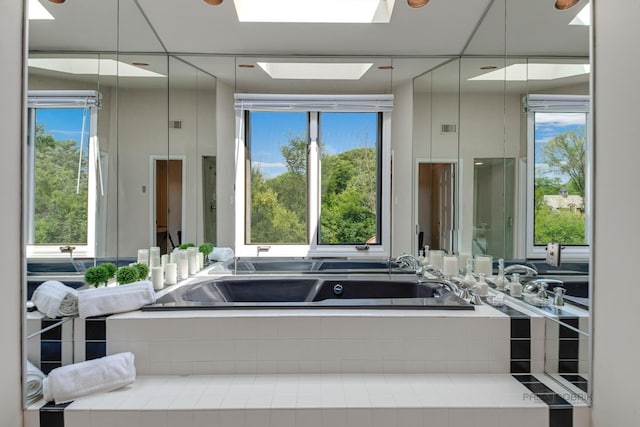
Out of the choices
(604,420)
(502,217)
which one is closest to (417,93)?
(502,217)

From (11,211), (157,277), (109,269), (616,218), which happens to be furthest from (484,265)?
(11,211)

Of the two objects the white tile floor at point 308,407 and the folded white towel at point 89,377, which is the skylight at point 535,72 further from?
the folded white towel at point 89,377

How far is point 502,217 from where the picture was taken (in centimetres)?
228

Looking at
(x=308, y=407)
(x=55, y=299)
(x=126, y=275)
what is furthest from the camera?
(x=126, y=275)

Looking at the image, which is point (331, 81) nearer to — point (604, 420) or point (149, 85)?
point (149, 85)

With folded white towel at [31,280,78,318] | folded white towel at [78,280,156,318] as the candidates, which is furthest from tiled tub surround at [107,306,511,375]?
folded white towel at [31,280,78,318]

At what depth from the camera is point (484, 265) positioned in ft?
8.20

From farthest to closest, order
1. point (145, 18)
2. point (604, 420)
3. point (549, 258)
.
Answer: point (145, 18)
point (549, 258)
point (604, 420)

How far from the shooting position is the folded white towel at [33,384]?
5.18 ft

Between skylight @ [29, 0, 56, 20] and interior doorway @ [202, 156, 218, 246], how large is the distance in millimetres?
1230

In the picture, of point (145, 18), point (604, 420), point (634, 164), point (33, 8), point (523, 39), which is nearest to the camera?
point (634, 164)

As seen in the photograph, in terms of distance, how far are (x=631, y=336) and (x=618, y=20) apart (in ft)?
3.71

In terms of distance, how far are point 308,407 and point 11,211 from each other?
54.7 inches

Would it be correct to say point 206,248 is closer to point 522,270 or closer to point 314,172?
point 314,172
